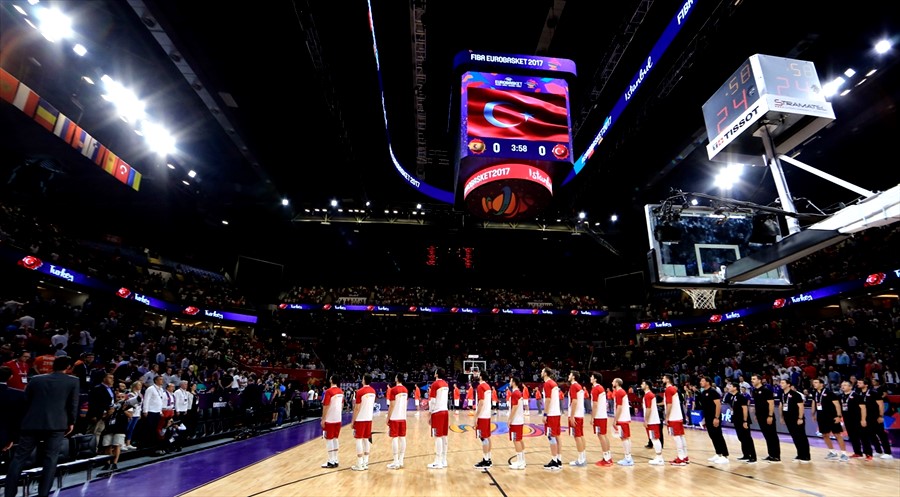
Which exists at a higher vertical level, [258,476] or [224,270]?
[224,270]

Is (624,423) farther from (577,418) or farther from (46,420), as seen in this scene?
(46,420)

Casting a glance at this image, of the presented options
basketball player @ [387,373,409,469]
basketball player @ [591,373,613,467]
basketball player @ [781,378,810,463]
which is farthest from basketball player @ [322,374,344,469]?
basketball player @ [781,378,810,463]

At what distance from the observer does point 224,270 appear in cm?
3175

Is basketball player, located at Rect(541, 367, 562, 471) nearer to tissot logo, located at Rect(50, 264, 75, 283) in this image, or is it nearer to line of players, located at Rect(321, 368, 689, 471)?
line of players, located at Rect(321, 368, 689, 471)

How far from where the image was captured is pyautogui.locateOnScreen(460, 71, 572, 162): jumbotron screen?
1034cm

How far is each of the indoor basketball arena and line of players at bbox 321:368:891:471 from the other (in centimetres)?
6

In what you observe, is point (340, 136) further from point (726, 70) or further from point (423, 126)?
point (726, 70)

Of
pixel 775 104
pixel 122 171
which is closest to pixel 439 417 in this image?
pixel 775 104

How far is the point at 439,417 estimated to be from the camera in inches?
310

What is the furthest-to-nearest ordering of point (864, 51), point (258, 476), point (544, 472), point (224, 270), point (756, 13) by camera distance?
1. point (224, 270)
2. point (864, 51)
3. point (756, 13)
4. point (544, 472)
5. point (258, 476)

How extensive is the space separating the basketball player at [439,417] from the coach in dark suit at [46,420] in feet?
17.0

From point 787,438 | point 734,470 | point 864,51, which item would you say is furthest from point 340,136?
point 787,438

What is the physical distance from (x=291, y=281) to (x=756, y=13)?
3198cm

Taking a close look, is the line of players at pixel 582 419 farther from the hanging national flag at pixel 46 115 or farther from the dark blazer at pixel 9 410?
the hanging national flag at pixel 46 115
